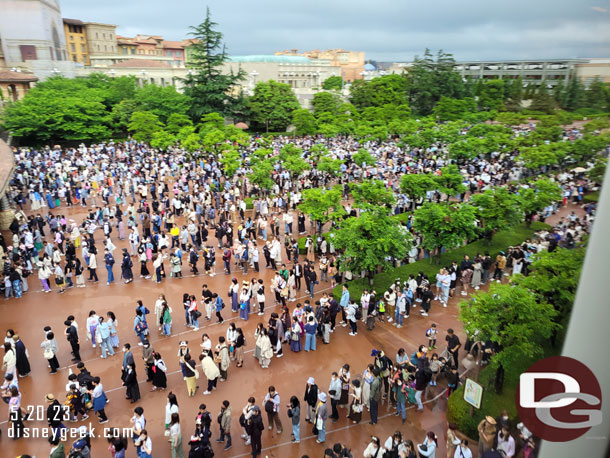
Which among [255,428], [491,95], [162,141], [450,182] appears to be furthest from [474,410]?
[491,95]

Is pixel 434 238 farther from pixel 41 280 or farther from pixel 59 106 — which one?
pixel 59 106

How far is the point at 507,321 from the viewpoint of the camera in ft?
27.7

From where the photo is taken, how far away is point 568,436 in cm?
189

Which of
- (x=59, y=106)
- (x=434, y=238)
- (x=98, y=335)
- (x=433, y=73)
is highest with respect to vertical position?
(x=433, y=73)

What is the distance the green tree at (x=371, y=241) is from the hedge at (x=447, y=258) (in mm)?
865

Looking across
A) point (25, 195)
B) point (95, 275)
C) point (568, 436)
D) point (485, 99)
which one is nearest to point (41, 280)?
point (95, 275)

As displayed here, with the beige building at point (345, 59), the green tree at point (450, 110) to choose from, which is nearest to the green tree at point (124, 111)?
the green tree at point (450, 110)

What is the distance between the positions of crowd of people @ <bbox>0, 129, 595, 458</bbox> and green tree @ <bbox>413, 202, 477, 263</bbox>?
3.06ft

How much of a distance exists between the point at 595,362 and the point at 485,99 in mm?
60090

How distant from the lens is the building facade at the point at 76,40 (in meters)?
67.8

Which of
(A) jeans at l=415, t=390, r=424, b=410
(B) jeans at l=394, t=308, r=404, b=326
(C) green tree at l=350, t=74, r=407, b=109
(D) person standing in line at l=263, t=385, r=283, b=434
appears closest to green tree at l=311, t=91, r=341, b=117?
(C) green tree at l=350, t=74, r=407, b=109

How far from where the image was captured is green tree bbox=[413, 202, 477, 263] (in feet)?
45.3

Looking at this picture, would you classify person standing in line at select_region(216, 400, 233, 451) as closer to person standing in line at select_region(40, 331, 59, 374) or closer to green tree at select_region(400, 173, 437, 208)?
person standing in line at select_region(40, 331, 59, 374)

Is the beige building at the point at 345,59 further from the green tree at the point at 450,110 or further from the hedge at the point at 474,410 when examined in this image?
the hedge at the point at 474,410
